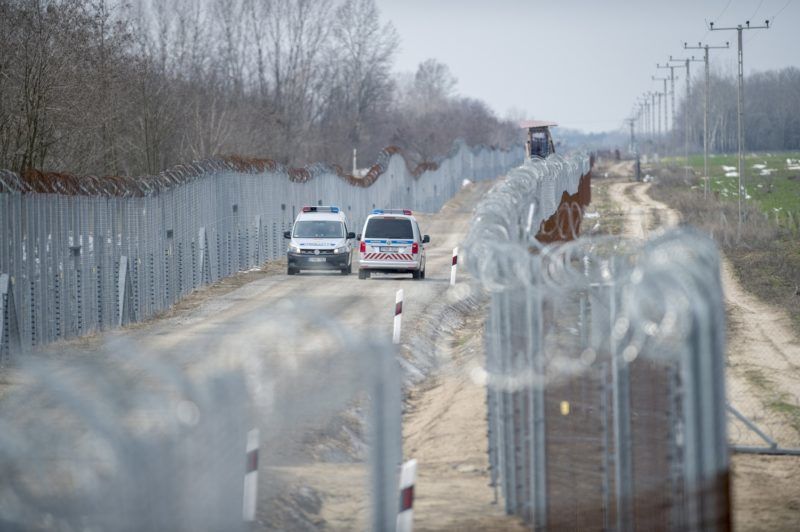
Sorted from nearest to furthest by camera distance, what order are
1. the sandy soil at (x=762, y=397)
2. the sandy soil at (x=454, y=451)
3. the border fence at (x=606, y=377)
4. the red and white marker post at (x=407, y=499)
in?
the border fence at (x=606, y=377) < the red and white marker post at (x=407, y=499) < the sandy soil at (x=454, y=451) < the sandy soil at (x=762, y=397)

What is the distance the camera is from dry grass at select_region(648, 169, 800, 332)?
29.5 meters

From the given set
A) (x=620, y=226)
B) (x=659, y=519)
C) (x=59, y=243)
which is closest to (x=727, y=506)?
(x=659, y=519)

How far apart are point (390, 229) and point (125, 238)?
9.25 meters

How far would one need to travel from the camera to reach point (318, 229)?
3506 cm

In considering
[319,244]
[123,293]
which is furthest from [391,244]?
[123,293]

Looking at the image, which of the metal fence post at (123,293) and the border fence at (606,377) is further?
the metal fence post at (123,293)

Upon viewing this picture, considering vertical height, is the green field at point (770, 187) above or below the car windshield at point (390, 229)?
above

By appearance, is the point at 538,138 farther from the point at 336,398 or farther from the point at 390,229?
the point at 336,398

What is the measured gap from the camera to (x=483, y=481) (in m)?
12.3

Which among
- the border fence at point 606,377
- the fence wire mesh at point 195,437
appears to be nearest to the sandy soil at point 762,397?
the border fence at point 606,377

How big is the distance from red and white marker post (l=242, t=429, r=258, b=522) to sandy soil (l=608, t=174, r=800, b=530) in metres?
3.98

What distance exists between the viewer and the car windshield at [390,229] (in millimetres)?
32875

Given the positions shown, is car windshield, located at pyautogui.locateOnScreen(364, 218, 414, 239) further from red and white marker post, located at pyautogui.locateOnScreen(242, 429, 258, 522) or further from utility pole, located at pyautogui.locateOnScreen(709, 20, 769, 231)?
red and white marker post, located at pyautogui.locateOnScreen(242, 429, 258, 522)

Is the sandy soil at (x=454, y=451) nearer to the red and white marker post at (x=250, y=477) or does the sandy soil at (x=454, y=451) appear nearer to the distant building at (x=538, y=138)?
the red and white marker post at (x=250, y=477)
